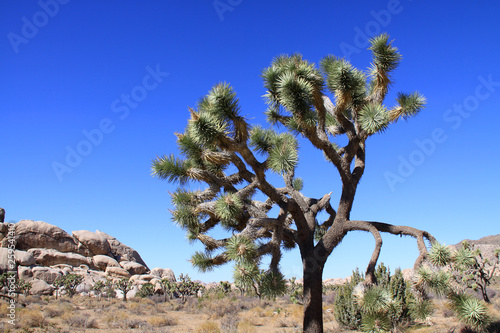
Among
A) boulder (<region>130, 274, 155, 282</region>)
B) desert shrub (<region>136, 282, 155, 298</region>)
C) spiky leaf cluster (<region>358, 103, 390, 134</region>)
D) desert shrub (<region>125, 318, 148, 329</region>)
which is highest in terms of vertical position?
spiky leaf cluster (<region>358, 103, 390, 134</region>)

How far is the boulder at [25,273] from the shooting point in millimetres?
25769

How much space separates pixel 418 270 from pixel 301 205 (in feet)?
9.29

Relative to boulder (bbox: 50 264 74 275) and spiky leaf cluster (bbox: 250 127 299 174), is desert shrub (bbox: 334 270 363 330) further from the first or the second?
boulder (bbox: 50 264 74 275)

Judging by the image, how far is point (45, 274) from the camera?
2703 cm

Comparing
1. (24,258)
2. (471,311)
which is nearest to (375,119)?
(471,311)

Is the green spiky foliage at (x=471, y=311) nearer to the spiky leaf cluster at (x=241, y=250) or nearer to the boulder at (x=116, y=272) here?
the spiky leaf cluster at (x=241, y=250)

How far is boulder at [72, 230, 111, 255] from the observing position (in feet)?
117

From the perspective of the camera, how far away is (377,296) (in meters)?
5.34

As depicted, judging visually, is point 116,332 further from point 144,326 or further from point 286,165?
point 286,165

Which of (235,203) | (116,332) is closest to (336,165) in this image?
(235,203)

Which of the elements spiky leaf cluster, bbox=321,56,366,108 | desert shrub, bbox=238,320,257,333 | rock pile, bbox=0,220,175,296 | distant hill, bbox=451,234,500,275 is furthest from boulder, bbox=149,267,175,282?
spiky leaf cluster, bbox=321,56,366,108

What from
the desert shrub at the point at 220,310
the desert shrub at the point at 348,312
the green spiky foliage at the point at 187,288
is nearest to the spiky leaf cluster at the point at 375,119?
the desert shrub at the point at 348,312

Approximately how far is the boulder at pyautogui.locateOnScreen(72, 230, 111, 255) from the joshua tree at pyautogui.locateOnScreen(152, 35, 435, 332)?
1289 inches

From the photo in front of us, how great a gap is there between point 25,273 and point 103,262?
8780mm
